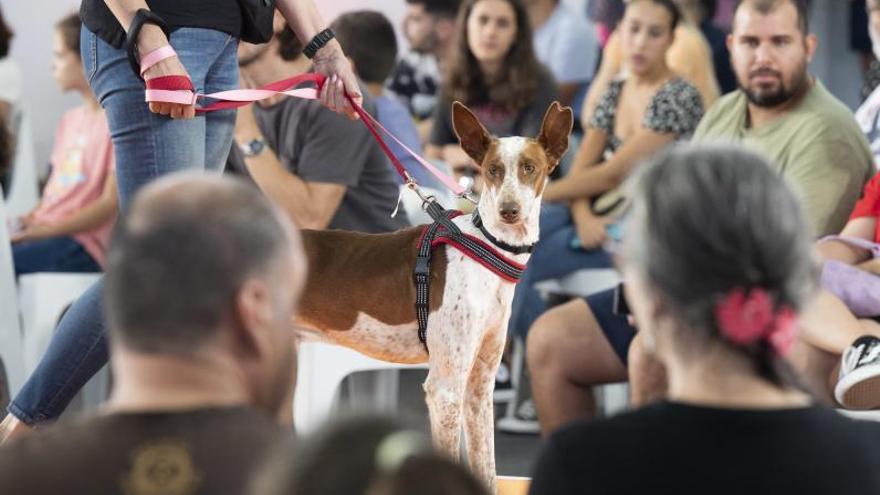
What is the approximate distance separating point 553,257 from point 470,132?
7.41ft

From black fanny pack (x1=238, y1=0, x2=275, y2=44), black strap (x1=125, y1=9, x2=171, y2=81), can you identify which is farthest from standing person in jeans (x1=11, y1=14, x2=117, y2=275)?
black strap (x1=125, y1=9, x2=171, y2=81)

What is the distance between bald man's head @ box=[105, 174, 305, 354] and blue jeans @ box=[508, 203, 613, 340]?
11.2ft

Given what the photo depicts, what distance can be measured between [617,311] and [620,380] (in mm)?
218

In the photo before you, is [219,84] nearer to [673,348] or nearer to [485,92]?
[673,348]

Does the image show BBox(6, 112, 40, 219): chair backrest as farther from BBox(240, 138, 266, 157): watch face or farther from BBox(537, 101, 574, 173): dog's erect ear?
BBox(537, 101, 574, 173): dog's erect ear

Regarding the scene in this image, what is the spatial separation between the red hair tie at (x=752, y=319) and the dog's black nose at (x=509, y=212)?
1079 millimetres

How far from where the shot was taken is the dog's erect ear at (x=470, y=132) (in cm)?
262

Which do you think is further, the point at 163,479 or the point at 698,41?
the point at 698,41

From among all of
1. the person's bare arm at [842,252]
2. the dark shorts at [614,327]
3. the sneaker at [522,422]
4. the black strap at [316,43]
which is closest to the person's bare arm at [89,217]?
the sneaker at [522,422]

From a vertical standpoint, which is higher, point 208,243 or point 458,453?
point 208,243

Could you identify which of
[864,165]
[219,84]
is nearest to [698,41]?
[864,165]

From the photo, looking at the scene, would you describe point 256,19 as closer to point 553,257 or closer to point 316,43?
point 316,43

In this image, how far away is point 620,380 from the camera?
375cm

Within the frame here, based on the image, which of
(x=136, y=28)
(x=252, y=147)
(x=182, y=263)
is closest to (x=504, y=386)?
(x=252, y=147)
